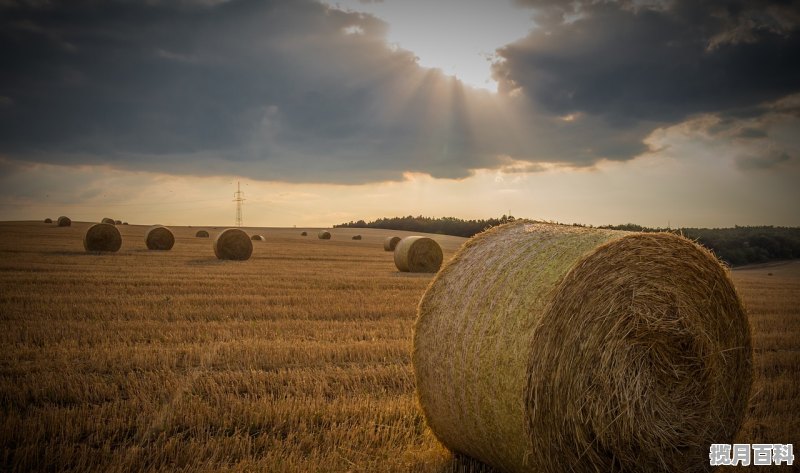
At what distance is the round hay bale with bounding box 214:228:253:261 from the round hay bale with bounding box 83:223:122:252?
16.2 ft

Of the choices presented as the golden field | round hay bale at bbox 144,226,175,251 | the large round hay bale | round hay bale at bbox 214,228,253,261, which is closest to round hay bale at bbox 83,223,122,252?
round hay bale at bbox 144,226,175,251

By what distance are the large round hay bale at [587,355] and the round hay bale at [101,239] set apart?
75.4ft

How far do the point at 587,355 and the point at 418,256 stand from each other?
15.5m

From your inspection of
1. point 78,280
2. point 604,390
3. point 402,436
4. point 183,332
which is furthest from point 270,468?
point 78,280

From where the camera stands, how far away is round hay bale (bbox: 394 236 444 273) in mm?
19109

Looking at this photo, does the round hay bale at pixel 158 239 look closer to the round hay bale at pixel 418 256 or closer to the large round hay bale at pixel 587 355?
the round hay bale at pixel 418 256

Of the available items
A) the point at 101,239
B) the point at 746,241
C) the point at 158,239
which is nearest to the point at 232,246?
the point at 101,239

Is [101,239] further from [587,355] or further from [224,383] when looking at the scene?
[587,355]

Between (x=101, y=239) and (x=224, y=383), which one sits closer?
(x=224, y=383)

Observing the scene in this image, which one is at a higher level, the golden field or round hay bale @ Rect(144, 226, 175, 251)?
round hay bale @ Rect(144, 226, 175, 251)

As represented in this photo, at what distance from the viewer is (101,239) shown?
23562 mm

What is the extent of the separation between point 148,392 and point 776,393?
22.5ft

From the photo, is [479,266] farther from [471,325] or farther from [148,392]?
[148,392]

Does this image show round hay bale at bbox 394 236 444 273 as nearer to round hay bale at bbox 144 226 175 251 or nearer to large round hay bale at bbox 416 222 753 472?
round hay bale at bbox 144 226 175 251
